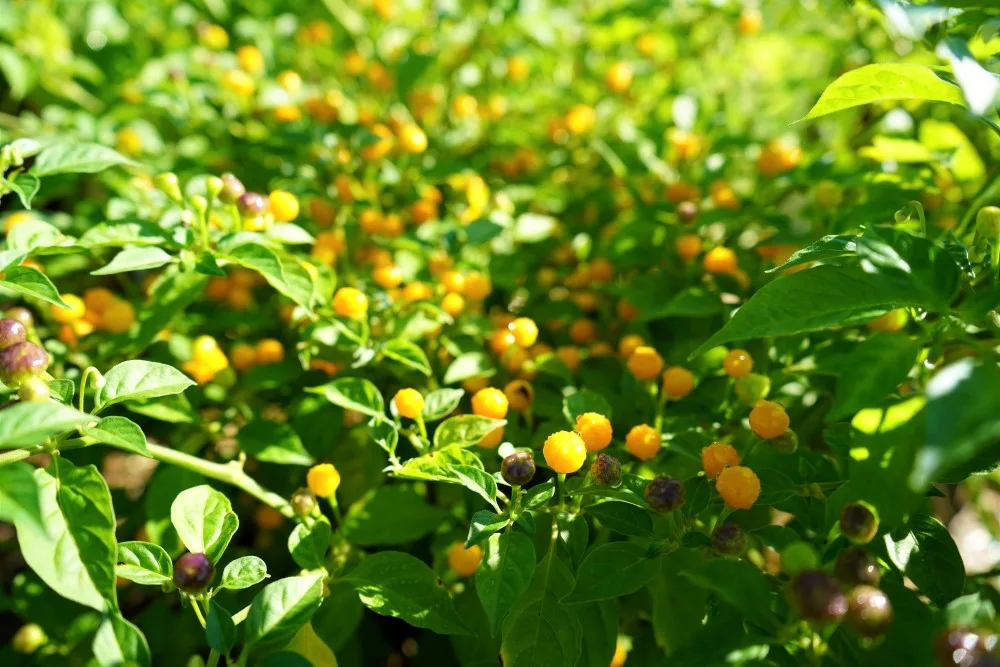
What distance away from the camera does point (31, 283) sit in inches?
50.1

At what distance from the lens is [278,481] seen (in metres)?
1.87

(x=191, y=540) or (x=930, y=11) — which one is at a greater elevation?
(x=930, y=11)

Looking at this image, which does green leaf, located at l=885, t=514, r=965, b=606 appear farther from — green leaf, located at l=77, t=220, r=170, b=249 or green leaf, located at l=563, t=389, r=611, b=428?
green leaf, located at l=77, t=220, r=170, b=249

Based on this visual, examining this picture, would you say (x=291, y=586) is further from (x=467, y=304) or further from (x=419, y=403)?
(x=467, y=304)

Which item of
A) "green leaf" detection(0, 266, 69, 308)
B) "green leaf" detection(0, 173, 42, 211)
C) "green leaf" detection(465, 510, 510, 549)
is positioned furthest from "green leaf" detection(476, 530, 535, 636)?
"green leaf" detection(0, 173, 42, 211)

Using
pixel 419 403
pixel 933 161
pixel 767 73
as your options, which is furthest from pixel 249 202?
pixel 767 73

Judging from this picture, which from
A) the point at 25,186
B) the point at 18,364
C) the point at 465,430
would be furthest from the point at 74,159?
the point at 465,430

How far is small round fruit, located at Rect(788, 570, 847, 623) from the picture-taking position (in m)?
0.96

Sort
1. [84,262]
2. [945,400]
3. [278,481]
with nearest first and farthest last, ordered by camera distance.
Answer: [945,400] → [278,481] → [84,262]

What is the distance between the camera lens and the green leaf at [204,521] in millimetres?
1249

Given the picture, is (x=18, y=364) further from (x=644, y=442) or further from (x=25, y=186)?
(x=644, y=442)

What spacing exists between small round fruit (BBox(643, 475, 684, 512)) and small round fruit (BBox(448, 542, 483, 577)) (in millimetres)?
430

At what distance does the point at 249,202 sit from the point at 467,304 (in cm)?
60

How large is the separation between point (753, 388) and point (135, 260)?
3.81 ft
